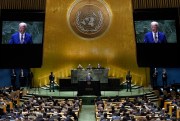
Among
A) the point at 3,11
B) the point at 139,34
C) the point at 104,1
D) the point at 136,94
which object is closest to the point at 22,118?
the point at 3,11

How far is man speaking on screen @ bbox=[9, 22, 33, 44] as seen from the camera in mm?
18531

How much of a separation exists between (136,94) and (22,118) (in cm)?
1025

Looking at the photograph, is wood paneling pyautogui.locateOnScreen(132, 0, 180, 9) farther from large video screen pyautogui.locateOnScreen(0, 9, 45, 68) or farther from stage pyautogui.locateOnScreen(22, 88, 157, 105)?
stage pyautogui.locateOnScreen(22, 88, 157, 105)

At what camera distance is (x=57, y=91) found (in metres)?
25.9

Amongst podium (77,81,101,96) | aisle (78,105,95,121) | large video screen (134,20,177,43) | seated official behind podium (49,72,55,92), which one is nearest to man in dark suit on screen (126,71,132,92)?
podium (77,81,101,96)

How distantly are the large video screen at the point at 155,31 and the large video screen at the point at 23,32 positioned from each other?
4649 millimetres

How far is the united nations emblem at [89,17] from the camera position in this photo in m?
28.0

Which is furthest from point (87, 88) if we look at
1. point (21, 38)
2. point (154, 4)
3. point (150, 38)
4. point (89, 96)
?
point (154, 4)

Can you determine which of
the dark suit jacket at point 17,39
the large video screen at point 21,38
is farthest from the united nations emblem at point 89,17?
the dark suit jacket at point 17,39

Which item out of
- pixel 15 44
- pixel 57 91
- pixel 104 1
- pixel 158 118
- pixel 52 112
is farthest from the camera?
pixel 104 1

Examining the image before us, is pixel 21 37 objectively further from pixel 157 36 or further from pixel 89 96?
pixel 89 96

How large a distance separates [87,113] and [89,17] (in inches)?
364

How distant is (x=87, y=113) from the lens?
20.8 metres

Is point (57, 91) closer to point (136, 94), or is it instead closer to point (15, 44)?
point (136, 94)
